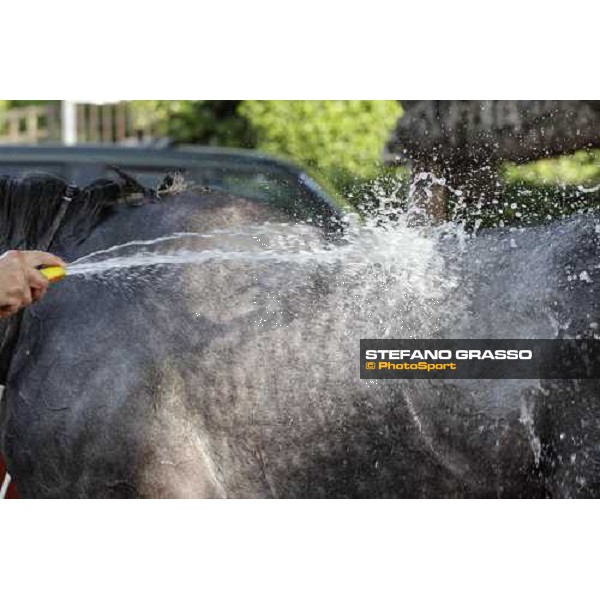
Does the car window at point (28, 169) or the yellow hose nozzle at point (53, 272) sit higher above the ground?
the car window at point (28, 169)

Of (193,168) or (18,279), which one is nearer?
(18,279)

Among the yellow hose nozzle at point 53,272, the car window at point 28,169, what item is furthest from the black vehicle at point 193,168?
the yellow hose nozzle at point 53,272

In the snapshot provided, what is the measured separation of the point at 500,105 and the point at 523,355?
90cm

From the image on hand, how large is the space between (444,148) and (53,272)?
1430 mm

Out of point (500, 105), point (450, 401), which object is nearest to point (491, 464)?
point (450, 401)

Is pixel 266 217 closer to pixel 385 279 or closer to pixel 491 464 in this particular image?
pixel 385 279

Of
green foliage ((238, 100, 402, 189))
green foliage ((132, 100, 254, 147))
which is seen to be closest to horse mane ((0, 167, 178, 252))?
green foliage ((132, 100, 254, 147))

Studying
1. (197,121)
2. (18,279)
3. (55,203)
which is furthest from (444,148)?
(18,279)

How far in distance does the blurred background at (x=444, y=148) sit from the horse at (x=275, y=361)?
12cm

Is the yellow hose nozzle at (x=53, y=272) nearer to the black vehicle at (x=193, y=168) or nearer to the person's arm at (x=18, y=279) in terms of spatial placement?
the person's arm at (x=18, y=279)

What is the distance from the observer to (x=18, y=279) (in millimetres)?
3156

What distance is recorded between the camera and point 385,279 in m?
3.64

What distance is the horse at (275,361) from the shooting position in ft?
11.7

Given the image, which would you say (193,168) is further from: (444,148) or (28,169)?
(444,148)
